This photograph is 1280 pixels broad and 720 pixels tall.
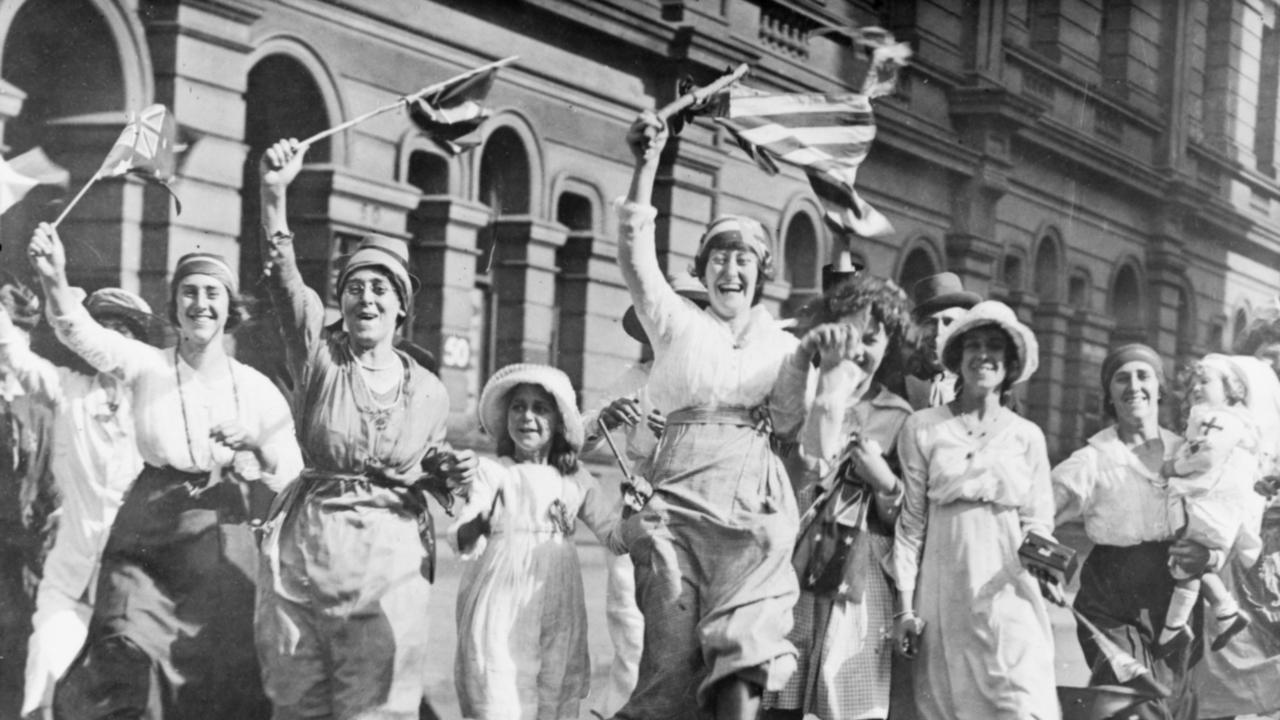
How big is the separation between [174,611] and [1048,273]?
53.3 ft

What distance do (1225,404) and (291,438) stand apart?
14.9ft

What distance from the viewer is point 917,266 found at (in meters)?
19.1

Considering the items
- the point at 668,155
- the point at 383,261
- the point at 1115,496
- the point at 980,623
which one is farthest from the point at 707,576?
the point at 668,155

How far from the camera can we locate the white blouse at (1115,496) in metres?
7.89

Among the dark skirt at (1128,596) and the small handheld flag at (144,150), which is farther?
the dark skirt at (1128,596)

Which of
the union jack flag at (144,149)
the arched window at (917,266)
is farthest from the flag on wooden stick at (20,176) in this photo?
the arched window at (917,266)

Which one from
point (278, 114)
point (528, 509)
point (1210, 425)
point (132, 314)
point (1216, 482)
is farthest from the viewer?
point (278, 114)

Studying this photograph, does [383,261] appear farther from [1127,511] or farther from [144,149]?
[1127,511]

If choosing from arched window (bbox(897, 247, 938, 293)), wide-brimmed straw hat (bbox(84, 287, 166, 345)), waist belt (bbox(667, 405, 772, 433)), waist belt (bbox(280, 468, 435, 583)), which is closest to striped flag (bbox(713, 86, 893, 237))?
waist belt (bbox(667, 405, 772, 433))

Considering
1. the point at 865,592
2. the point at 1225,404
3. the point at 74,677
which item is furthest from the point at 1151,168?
the point at 74,677

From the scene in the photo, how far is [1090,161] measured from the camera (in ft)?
71.2

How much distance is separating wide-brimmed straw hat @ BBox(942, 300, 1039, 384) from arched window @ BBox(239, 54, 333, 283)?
278 inches

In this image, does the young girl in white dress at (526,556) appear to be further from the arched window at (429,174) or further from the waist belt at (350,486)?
the arched window at (429,174)

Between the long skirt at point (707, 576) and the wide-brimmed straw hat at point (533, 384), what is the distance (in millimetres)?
507
